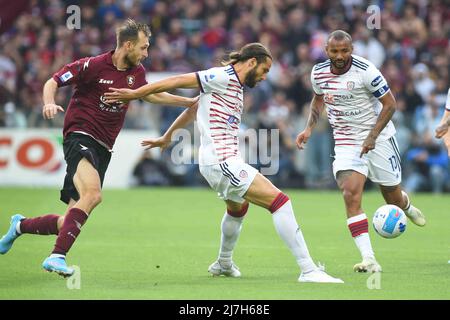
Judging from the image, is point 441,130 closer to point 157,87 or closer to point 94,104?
point 157,87

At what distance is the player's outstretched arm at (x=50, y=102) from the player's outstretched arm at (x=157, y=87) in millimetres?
537

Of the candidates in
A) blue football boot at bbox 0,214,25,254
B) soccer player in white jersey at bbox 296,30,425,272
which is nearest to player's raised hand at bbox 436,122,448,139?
soccer player in white jersey at bbox 296,30,425,272

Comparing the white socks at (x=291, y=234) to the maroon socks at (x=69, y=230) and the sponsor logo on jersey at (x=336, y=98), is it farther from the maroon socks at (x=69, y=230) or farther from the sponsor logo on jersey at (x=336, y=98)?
the sponsor logo on jersey at (x=336, y=98)

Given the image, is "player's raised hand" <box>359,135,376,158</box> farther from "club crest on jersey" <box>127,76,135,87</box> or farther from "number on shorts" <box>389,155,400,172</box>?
"club crest on jersey" <box>127,76,135,87</box>

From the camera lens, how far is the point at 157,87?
29.2 ft

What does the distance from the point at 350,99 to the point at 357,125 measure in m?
0.31

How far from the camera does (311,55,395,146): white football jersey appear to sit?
10445 mm

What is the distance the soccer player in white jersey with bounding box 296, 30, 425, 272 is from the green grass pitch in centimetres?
72

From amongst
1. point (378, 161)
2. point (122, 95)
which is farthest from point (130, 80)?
point (378, 161)

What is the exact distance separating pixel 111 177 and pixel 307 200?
17.3ft

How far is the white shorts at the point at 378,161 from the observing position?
10.6 metres
